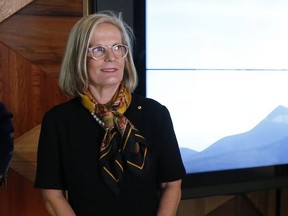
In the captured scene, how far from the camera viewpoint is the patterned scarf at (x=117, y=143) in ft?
4.38

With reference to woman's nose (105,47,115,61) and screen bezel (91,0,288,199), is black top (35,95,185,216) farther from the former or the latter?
screen bezel (91,0,288,199)

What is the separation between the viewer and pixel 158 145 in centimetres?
144

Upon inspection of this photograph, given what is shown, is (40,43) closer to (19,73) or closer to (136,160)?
(19,73)

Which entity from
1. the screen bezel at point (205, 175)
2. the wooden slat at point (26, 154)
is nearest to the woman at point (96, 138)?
the screen bezel at point (205, 175)

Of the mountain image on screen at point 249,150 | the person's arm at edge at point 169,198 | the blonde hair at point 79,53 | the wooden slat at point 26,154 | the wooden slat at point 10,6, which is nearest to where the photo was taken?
the blonde hair at point 79,53

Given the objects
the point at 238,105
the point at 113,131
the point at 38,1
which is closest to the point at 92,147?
the point at 113,131

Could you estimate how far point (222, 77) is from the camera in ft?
6.87

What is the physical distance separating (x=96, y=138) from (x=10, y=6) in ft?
2.99

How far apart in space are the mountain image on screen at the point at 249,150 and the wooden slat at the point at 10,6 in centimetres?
109

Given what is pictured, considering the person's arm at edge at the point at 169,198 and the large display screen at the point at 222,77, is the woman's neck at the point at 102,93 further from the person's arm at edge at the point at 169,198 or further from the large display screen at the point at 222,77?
the large display screen at the point at 222,77

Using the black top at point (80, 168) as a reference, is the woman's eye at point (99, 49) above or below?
above

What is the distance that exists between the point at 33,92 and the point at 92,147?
74 centimetres

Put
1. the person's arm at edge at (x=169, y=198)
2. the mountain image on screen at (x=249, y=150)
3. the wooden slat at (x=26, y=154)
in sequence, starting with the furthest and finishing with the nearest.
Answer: the mountain image on screen at (x=249, y=150)
the wooden slat at (x=26, y=154)
the person's arm at edge at (x=169, y=198)

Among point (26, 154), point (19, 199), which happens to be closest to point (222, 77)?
point (26, 154)
